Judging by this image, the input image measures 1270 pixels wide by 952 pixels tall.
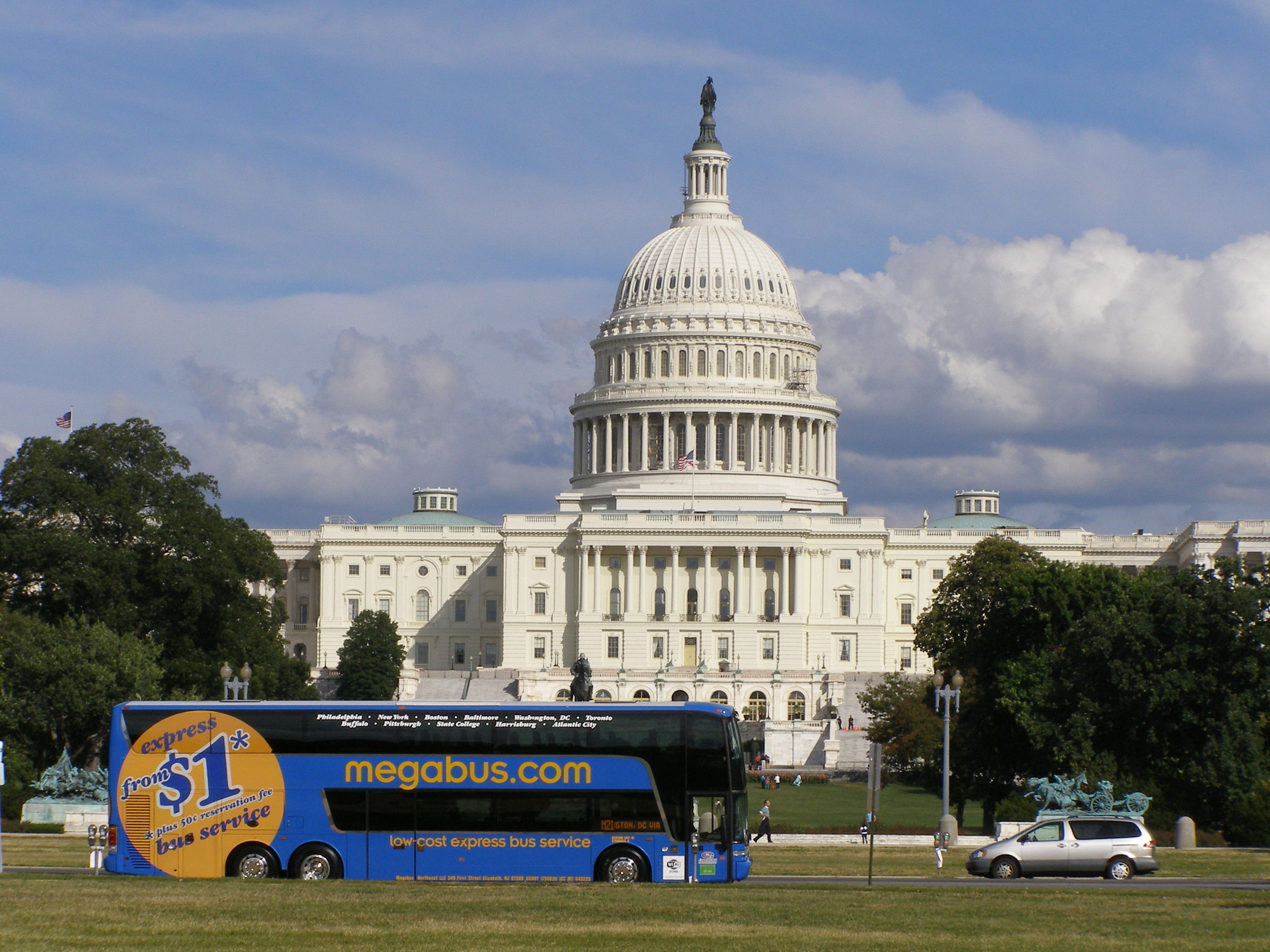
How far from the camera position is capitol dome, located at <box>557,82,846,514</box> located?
169750 mm

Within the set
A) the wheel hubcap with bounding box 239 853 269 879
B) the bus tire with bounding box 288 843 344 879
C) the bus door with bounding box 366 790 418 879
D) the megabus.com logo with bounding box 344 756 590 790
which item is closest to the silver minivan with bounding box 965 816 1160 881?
the megabus.com logo with bounding box 344 756 590 790

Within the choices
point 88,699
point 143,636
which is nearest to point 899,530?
point 143,636

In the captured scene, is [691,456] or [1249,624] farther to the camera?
[691,456]

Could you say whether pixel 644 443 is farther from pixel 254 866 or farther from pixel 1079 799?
pixel 254 866

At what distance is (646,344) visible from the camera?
17438cm

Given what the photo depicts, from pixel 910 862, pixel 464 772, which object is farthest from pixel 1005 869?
pixel 464 772

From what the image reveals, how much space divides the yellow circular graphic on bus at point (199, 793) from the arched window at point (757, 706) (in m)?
98.7

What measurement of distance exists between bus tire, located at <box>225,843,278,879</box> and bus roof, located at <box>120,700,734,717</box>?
9.36ft

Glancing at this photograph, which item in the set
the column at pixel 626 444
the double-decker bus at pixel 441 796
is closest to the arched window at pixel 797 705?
the column at pixel 626 444

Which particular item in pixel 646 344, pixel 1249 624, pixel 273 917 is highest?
pixel 646 344

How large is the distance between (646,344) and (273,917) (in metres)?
142

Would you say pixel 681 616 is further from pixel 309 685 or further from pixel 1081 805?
pixel 1081 805

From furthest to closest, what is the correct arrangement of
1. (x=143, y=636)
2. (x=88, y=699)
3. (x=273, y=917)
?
(x=143, y=636)
(x=88, y=699)
(x=273, y=917)

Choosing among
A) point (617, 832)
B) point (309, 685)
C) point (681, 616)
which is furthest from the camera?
point (681, 616)
